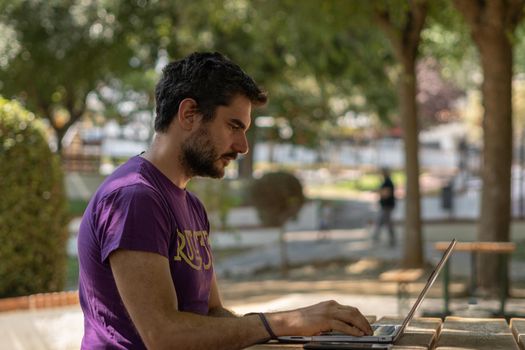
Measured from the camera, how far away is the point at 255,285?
1577 centimetres

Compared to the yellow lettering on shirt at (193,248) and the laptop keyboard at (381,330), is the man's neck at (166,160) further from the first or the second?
the laptop keyboard at (381,330)

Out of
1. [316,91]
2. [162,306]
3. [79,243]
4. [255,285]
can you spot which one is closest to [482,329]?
[162,306]

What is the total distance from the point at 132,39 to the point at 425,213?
1028 cm

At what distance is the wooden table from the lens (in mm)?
2807

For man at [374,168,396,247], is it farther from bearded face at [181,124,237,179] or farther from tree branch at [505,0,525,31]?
bearded face at [181,124,237,179]

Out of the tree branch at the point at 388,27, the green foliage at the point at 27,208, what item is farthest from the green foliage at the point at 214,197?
the green foliage at the point at 27,208

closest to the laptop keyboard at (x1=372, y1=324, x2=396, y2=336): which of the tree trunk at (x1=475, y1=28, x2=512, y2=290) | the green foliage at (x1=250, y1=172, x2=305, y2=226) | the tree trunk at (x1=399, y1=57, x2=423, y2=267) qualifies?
the tree trunk at (x1=475, y1=28, x2=512, y2=290)

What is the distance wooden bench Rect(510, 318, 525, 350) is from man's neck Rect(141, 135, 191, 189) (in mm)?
1083

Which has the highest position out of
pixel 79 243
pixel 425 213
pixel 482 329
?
pixel 79 243

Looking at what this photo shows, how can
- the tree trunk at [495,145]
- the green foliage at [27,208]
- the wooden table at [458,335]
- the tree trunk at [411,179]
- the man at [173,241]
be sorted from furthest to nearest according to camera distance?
the tree trunk at [411,179]
the tree trunk at [495,145]
the green foliage at [27,208]
the wooden table at [458,335]
the man at [173,241]

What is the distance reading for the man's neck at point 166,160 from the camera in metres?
2.99

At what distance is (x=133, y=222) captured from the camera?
107 inches

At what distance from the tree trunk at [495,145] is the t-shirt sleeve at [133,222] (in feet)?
33.6

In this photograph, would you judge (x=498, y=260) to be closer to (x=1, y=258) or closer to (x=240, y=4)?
(x=1, y=258)
